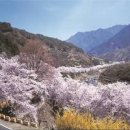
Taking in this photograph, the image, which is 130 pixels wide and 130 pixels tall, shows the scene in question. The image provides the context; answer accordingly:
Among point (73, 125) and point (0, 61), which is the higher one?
point (0, 61)

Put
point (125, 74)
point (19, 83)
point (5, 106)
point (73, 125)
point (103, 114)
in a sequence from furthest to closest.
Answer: point (125, 74) < point (103, 114) < point (19, 83) < point (5, 106) < point (73, 125)

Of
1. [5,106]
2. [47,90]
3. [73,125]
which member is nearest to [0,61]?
[47,90]

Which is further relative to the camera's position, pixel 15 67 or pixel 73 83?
pixel 73 83

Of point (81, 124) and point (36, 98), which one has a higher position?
point (36, 98)

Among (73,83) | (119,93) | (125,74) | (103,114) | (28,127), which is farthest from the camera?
(125,74)

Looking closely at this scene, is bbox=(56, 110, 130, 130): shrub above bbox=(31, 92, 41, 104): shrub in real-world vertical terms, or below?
below

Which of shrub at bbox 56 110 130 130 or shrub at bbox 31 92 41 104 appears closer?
shrub at bbox 56 110 130 130

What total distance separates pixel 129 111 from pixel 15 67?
11.9 metres

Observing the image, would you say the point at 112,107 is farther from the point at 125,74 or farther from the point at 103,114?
the point at 125,74

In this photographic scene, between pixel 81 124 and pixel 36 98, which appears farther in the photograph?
pixel 36 98

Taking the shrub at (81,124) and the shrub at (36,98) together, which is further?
the shrub at (36,98)

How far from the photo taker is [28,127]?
20.3 meters

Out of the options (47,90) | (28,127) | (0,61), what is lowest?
(28,127)

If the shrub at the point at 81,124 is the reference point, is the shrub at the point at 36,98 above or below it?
above
